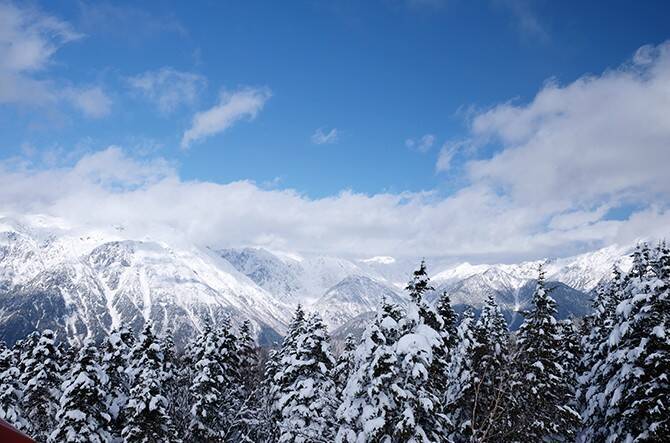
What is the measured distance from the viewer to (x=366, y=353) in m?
20.0

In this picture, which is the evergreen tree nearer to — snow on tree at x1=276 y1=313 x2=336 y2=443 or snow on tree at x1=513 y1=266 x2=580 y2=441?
snow on tree at x1=276 y1=313 x2=336 y2=443

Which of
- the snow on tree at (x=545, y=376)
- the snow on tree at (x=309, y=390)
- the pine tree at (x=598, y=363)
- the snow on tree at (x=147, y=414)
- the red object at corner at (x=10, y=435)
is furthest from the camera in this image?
the snow on tree at (x=147, y=414)

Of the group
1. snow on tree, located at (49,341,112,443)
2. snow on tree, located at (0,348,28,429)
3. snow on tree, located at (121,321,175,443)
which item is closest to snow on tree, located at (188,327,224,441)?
snow on tree, located at (121,321,175,443)

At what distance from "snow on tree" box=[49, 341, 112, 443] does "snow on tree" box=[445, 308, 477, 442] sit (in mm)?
19943

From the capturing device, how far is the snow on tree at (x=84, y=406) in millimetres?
26562

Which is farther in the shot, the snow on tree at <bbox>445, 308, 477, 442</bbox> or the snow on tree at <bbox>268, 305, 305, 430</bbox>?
the snow on tree at <bbox>268, 305, 305, 430</bbox>

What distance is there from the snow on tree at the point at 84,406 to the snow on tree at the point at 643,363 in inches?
1033

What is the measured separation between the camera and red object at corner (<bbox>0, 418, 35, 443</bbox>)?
3.67 metres

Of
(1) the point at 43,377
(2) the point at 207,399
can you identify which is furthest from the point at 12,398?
(2) the point at 207,399

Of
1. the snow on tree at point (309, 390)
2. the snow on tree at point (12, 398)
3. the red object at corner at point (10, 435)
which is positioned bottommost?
the snow on tree at point (12, 398)

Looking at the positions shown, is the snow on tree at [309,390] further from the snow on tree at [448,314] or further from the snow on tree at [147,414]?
the snow on tree at [448,314]

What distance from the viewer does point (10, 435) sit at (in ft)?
12.2

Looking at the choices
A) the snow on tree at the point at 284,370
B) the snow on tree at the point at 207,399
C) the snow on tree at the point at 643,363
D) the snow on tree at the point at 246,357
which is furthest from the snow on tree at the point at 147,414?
the snow on tree at the point at 643,363

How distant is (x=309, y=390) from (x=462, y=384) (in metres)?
→ 9.76
